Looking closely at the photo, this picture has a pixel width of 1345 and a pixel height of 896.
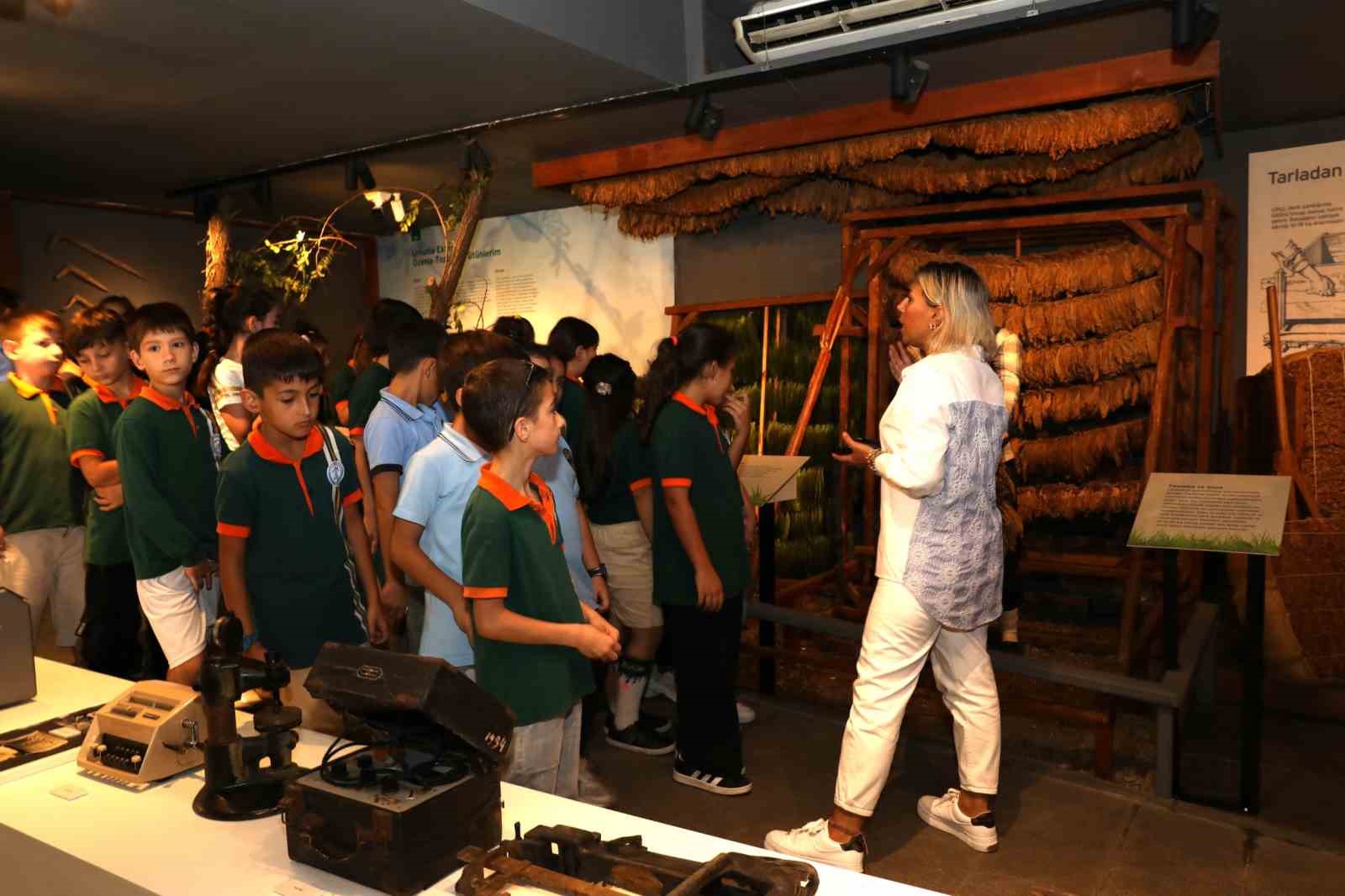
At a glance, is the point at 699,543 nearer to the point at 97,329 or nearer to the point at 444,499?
the point at 444,499

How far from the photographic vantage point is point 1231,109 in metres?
5.03

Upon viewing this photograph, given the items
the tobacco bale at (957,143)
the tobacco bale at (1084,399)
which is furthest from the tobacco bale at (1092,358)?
the tobacco bale at (957,143)

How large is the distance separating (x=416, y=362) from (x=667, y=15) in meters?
2.33

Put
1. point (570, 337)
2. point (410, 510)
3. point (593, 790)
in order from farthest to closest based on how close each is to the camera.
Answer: point (570, 337) < point (593, 790) < point (410, 510)

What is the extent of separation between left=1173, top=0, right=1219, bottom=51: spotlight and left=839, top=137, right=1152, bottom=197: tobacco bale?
2.60ft

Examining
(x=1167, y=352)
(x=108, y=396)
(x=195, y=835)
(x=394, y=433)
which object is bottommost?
(x=195, y=835)

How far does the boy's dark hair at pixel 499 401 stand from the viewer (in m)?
2.02

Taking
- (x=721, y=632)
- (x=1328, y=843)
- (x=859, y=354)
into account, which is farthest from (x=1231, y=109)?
(x=721, y=632)

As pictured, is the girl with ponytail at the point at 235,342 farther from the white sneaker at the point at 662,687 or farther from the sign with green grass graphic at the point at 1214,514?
the sign with green grass graphic at the point at 1214,514

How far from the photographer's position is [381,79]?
436 centimetres

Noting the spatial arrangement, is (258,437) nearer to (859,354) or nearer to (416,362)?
(416,362)

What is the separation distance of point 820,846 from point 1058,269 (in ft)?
10.6

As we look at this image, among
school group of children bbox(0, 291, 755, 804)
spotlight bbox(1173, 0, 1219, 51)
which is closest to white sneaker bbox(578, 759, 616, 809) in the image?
school group of children bbox(0, 291, 755, 804)

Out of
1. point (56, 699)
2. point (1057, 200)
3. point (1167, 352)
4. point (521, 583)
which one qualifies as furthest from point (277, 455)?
point (1057, 200)
